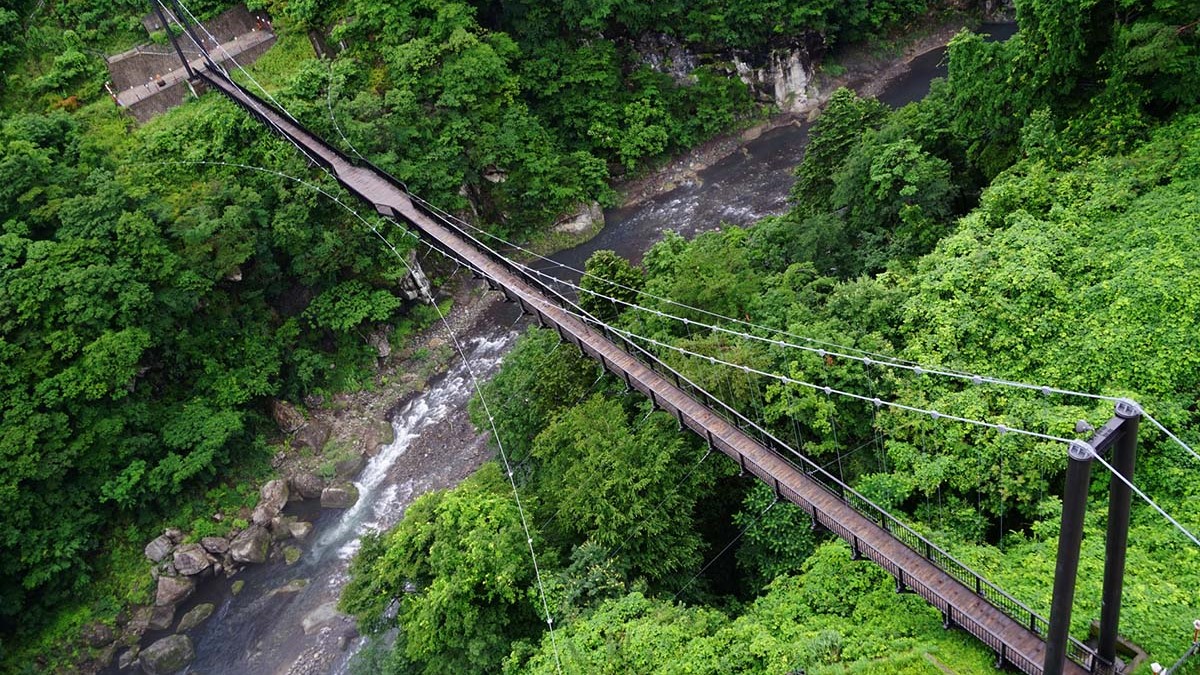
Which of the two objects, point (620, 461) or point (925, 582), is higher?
point (620, 461)

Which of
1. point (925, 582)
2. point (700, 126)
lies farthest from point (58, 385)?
point (700, 126)

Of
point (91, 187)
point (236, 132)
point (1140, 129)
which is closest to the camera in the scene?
point (1140, 129)

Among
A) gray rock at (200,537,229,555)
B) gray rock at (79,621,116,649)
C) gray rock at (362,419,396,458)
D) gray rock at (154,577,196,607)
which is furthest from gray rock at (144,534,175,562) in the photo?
gray rock at (362,419,396,458)

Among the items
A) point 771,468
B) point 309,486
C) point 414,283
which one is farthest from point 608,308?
point 309,486

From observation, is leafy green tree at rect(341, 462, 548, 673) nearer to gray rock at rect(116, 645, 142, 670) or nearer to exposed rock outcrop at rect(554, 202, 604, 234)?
gray rock at rect(116, 645, 142, 670)

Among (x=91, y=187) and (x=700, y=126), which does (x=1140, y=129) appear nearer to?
(x=700, y=126)

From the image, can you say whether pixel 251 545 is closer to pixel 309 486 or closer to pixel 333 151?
pixel 309 486
